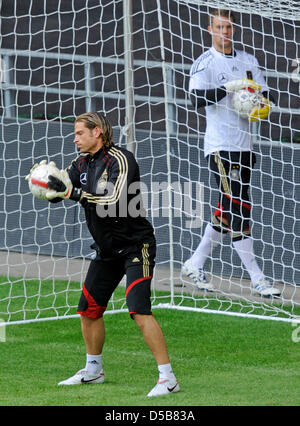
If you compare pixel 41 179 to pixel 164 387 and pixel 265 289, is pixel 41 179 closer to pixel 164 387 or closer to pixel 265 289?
pixel 164 387

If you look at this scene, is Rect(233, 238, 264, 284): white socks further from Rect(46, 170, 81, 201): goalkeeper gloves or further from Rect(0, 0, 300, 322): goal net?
Rect(46, 170, 81, 201): goalkeeper gloves

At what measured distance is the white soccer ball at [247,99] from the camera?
895cm

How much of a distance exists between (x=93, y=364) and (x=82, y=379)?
0.12 meters

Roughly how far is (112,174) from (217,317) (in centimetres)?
276

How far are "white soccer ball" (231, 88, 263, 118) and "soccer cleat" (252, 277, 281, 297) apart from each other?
1581 mm

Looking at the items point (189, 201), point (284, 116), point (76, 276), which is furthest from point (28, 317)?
point (284, 116)

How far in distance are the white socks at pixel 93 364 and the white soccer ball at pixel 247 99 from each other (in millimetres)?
3360

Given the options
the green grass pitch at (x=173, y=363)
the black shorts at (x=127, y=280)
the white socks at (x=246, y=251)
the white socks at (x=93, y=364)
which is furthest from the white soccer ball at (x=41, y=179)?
the white socks at (x=246, y=251)

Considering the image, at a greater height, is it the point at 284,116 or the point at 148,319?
the point at 284,116

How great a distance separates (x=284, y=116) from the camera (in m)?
15.0

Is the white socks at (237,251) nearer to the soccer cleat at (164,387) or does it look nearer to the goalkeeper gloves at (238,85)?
the goalkeeper gloves at (238,85)
